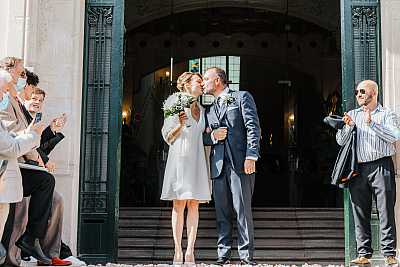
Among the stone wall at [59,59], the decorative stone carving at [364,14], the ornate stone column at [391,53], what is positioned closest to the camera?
the stone wall at [59,59]

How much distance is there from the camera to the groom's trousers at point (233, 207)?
746 cm

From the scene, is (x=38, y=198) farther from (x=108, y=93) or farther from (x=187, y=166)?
(x=108, y=93)

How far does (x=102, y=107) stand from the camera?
896 cm

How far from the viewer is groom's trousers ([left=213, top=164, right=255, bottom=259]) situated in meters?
7.46

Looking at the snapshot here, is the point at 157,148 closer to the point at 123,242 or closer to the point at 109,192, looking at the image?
the point at 123,242

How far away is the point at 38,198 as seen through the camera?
708cm

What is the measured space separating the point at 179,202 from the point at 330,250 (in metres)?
4.44

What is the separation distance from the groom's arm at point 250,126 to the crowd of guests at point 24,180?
1976 millimetres

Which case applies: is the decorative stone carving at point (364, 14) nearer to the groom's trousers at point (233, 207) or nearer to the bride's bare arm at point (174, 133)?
the groom's trousers at point (233, 207)

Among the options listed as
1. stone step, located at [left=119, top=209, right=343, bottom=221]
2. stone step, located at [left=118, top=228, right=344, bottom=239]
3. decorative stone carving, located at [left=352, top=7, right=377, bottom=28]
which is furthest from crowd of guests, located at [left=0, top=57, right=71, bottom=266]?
stone step, located at [left=119, top=209, right=343, bottom=221]

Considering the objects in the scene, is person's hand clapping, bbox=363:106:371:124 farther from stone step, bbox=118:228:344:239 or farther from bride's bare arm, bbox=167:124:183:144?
stone step, bbox=118:228:344:239

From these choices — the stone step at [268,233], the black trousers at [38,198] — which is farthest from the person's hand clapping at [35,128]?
the stone step at [268,233]

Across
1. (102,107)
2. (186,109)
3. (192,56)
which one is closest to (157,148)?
(192,56)

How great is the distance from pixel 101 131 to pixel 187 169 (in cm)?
162
